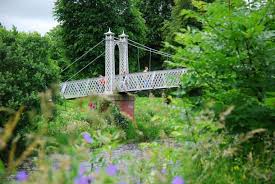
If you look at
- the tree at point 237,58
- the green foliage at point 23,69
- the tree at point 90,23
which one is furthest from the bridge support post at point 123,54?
the tree at point 237,58

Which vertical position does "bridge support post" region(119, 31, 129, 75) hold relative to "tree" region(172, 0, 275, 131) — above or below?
above

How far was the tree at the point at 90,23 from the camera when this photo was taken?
31125 mm

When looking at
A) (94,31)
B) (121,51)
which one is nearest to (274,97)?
(121,51)

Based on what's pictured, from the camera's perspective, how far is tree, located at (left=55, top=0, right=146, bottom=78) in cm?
3112

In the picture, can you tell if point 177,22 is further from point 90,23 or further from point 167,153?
point 167,153

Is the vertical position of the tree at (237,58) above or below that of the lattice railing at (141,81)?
below

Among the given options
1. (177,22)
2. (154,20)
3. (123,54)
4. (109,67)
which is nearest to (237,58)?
(109,67)

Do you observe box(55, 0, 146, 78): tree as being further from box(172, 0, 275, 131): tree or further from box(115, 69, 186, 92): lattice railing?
box(172, 0, 275, 131): tree

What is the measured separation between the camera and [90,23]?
1257 inches

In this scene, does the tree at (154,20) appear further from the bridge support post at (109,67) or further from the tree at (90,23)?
the bridge support post at (109,67)

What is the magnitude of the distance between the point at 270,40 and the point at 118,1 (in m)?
27.7

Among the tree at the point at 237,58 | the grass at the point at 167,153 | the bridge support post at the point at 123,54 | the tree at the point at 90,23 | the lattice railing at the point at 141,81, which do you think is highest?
the tree at the point at 90,23

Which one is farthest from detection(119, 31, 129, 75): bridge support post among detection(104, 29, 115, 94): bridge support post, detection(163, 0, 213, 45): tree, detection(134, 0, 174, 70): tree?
detection(134, 0, 174, 70): tree

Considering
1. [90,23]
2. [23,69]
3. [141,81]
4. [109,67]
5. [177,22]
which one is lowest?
[23,69]
